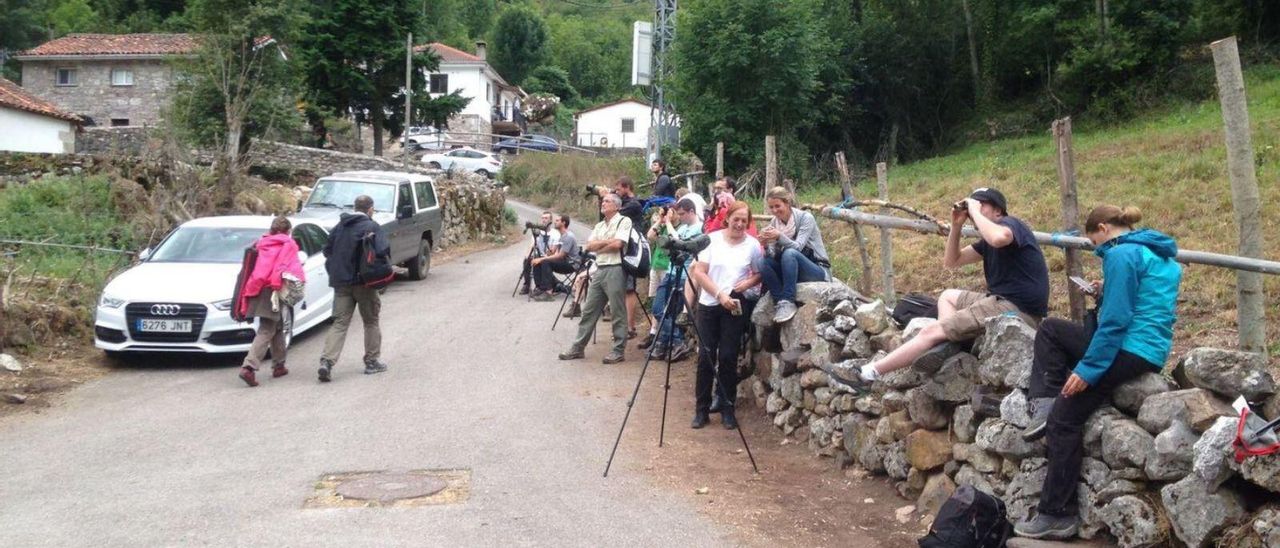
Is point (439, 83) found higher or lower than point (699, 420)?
higher

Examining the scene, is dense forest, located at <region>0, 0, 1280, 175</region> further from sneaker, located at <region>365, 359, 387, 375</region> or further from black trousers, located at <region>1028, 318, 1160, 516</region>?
black trousers, located at <region>1028, 318, 1160, 516</region>

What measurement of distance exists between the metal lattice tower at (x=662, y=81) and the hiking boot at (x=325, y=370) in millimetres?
17421

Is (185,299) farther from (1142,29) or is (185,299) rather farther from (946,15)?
(946,15)

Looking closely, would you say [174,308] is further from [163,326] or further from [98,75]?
[98,75]

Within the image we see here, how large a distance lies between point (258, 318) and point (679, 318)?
443 centimetres

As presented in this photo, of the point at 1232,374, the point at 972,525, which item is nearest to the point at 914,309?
the point at 972,525

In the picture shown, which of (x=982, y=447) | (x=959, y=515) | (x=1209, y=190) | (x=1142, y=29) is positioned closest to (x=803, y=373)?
(x=982, y=447)

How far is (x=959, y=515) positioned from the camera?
529 cm

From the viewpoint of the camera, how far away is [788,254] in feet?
29.0

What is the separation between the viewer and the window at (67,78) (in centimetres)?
4634

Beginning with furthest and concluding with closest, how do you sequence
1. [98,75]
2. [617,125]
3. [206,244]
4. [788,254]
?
1. [617,125]
2. [98,75]
3. [206,244]
4. [788,254]

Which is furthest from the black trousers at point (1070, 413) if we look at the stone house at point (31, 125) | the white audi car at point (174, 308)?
the stone house at point (31, 125)

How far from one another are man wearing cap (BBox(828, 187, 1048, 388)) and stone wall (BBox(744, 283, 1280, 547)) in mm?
123

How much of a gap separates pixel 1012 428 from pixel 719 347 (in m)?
3.28
